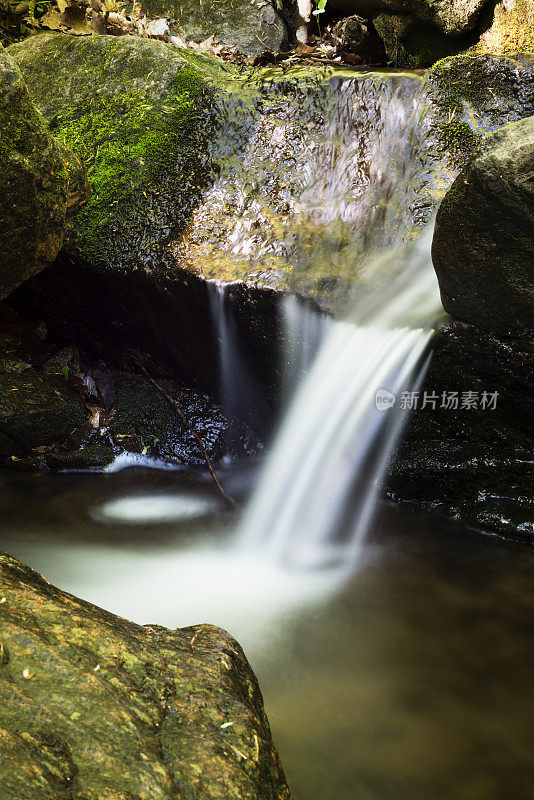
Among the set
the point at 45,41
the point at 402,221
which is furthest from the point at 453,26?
the point at 45,41

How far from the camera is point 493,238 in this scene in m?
2.82

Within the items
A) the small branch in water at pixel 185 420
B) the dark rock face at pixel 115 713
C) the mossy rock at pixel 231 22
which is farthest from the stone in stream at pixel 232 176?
the dark rock face at pixel 115 713

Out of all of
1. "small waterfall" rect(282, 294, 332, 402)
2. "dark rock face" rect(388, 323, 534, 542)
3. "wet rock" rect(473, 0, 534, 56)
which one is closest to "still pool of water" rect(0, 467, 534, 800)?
"dark rock face" rect(388, 323, 534, 542)

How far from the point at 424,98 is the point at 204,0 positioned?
314 centimetres

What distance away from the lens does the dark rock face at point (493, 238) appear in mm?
2617

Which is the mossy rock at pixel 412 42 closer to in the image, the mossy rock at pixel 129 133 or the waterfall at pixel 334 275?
the waterfall at pixel 334 275

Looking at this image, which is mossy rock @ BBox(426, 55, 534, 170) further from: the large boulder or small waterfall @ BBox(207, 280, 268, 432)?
the large boulder

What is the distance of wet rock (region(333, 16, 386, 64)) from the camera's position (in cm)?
543

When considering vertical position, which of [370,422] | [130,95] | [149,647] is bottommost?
[370,422]

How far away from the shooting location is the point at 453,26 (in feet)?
15.3

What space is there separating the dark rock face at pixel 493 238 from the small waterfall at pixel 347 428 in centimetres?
35

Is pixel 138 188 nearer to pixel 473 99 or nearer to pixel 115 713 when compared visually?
pixel 473 99

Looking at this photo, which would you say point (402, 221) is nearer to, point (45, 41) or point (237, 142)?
point (237, 142)
